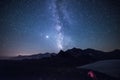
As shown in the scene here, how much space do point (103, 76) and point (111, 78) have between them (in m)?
7.51

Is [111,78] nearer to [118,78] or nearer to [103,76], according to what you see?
[118,78]

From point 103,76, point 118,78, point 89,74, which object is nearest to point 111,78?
point 118,78

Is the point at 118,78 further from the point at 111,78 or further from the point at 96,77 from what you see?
the point at 96,77

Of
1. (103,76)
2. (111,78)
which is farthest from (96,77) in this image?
(111,78)

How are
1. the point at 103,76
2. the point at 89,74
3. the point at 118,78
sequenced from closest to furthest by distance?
the point at 118,78
the point at 103,76
the point at 89,74

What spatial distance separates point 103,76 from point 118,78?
803 cm

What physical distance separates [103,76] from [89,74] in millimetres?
14906

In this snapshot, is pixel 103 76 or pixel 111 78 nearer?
pixel 111 78

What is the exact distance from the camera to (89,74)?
6675 cm

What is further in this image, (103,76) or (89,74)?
(89,74)

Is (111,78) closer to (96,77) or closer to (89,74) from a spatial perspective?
(96,77)

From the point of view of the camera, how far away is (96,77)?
54.4m

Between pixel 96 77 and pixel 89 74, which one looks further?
pixel 89 74

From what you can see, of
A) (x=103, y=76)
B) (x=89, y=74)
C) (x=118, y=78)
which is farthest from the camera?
(x=89, y=74)
